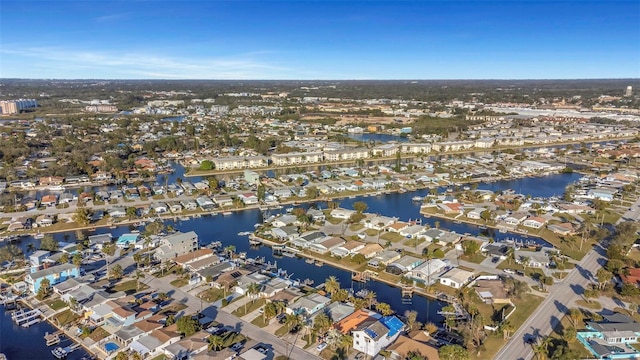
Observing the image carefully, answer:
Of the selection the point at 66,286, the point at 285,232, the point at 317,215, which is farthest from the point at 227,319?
the point at 317,215

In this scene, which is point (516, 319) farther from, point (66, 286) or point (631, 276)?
point (66, 286)

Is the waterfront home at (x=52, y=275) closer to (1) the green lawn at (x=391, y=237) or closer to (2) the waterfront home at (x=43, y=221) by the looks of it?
(2) the waterfront home at (x=43, y=221)

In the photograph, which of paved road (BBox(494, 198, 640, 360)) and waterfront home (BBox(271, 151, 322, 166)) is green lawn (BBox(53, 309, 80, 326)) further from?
waterfront home (BBox(271, 151, 322, 166))

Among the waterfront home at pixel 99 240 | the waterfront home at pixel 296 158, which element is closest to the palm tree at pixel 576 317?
the waterfront home at pixel 99 240

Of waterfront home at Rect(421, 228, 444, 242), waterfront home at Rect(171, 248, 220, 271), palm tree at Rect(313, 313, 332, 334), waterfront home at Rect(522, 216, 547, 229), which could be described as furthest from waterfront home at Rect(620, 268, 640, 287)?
waterfront home at Rect(171, 248, 220, 271)

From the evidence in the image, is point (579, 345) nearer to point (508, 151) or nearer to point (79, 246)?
point (79, 246)

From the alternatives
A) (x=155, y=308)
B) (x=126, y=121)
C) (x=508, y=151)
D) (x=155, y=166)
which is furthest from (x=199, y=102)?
(x=155, y=308)
